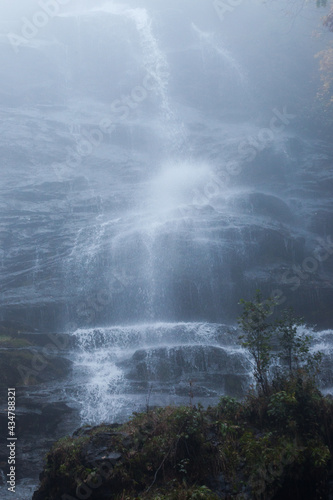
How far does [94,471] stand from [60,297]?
12.1 m

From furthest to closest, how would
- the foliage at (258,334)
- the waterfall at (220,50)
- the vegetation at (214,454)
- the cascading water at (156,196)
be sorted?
the waterfall at (220,50)
the cascading water at (156,196)
the foliage at (258,334)
the vegetation at (214,454)

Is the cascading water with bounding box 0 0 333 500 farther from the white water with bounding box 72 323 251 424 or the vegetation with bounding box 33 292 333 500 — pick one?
the vegetation with bounding box 33 292 333 500

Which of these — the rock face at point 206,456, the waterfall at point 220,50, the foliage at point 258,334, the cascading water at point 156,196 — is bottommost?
the rock face at point 206,456

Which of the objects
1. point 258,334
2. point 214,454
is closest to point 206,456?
point 214,454

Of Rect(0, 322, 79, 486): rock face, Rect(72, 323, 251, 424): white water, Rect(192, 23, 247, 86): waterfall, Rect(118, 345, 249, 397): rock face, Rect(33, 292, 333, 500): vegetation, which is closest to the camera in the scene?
Rect(33, 292, 333, 500): vegetation

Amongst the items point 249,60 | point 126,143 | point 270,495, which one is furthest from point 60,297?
point 249,60

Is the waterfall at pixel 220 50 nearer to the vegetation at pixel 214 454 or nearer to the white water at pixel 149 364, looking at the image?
the white water at pixel 149 364

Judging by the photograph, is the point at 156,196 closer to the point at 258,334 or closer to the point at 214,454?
the point at 258,334

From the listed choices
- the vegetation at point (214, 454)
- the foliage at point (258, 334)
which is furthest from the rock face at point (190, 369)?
the vegetation at point (214, 454)

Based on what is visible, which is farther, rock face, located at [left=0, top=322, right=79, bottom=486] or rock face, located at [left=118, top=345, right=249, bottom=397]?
rock face, located at [left=118, top=345, right=249, bottom=397]

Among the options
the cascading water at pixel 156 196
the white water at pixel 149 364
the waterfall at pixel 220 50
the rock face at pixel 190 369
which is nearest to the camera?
the white water at pixel 149 364

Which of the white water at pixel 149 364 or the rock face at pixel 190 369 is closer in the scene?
the white water at pixel 149 364

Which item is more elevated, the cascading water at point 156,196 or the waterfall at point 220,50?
the waterfall at point 220,50

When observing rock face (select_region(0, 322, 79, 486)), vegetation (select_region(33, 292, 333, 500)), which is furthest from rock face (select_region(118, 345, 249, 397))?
vegetation (select_region(33, 292, 333, 500))
